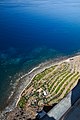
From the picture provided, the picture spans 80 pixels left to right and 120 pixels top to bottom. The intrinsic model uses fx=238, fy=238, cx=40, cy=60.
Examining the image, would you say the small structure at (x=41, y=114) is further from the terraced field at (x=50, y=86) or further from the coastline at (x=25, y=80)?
the coastline at (x=25, y=80)

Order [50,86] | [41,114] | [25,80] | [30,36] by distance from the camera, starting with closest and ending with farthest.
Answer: [41,114]
[50,86]
[25,80]
[30,36]

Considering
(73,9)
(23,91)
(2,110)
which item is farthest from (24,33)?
(73,9)

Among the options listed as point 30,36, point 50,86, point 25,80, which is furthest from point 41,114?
point 30,36

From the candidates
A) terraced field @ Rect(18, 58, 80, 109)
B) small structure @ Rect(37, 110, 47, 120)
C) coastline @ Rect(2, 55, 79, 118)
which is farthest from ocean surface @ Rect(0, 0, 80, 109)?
small structure @ Rect(37, 110, 47, 120)

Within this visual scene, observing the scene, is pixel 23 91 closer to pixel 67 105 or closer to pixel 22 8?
pixel 67 105

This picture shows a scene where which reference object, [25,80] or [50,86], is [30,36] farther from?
[50,86]
